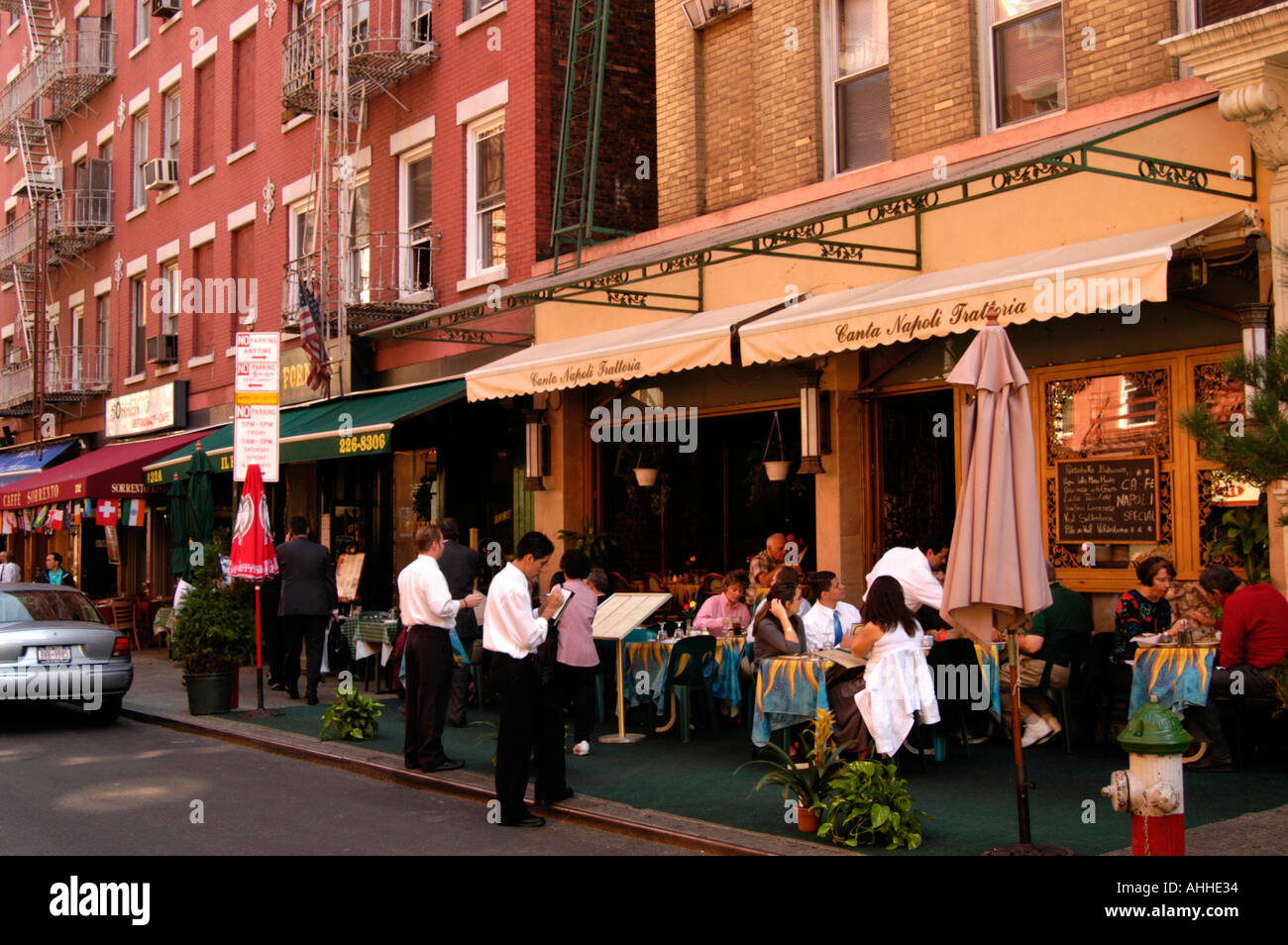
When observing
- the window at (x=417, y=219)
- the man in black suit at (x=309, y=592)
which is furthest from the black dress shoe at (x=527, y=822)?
the window at (x=417, y=219)

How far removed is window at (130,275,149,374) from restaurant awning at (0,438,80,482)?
3.85 m

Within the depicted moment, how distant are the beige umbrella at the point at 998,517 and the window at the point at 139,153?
2549cm

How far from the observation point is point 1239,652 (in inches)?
348

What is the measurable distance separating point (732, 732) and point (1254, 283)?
5.65 meters

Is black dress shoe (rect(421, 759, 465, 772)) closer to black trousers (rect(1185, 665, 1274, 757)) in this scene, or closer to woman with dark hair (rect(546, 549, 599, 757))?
woman with dark hair (rect(546, 549, 599, 757))

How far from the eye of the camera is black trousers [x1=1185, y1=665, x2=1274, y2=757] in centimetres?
883

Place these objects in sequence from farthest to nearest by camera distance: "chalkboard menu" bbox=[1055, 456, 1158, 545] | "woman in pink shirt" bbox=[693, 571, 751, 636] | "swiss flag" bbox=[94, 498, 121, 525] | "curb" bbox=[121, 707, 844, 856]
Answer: "swiss flag" bbox=[94, 498, 121, 525] < "woman in pink shirt" bbox=[693, 571, 751, 636] < "chalkboard menu" bbox=[1055, 456, 1158, 545] < "curb" bbox=[121, 707, 844, 856]

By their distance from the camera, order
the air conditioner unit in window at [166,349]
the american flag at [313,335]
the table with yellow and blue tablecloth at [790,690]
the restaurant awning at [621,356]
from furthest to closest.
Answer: the air conditioner unit in window at [166,349]
the american flag at [313,335]
the restaurant awning at [621,356]
the table with yellow and blue tablecloth at [790,690]

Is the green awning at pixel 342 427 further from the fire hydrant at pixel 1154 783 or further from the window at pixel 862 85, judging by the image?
the fire hydrant at pixel 1154 783

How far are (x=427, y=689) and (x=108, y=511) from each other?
17.3m

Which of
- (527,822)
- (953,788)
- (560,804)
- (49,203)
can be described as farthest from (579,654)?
(49,203)

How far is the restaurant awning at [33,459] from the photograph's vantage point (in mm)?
30844

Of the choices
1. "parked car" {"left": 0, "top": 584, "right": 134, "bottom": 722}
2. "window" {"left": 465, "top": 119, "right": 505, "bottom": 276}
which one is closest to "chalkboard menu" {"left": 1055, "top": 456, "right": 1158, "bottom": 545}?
"window" {"left": 465, "top": 119, "right": 505, "bottom": 276}

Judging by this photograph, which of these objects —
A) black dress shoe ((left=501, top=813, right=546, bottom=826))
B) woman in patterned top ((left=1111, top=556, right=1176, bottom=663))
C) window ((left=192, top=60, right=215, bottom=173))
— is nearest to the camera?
black dress shoe ((left=501, top=813, right=546, bottom=826))
